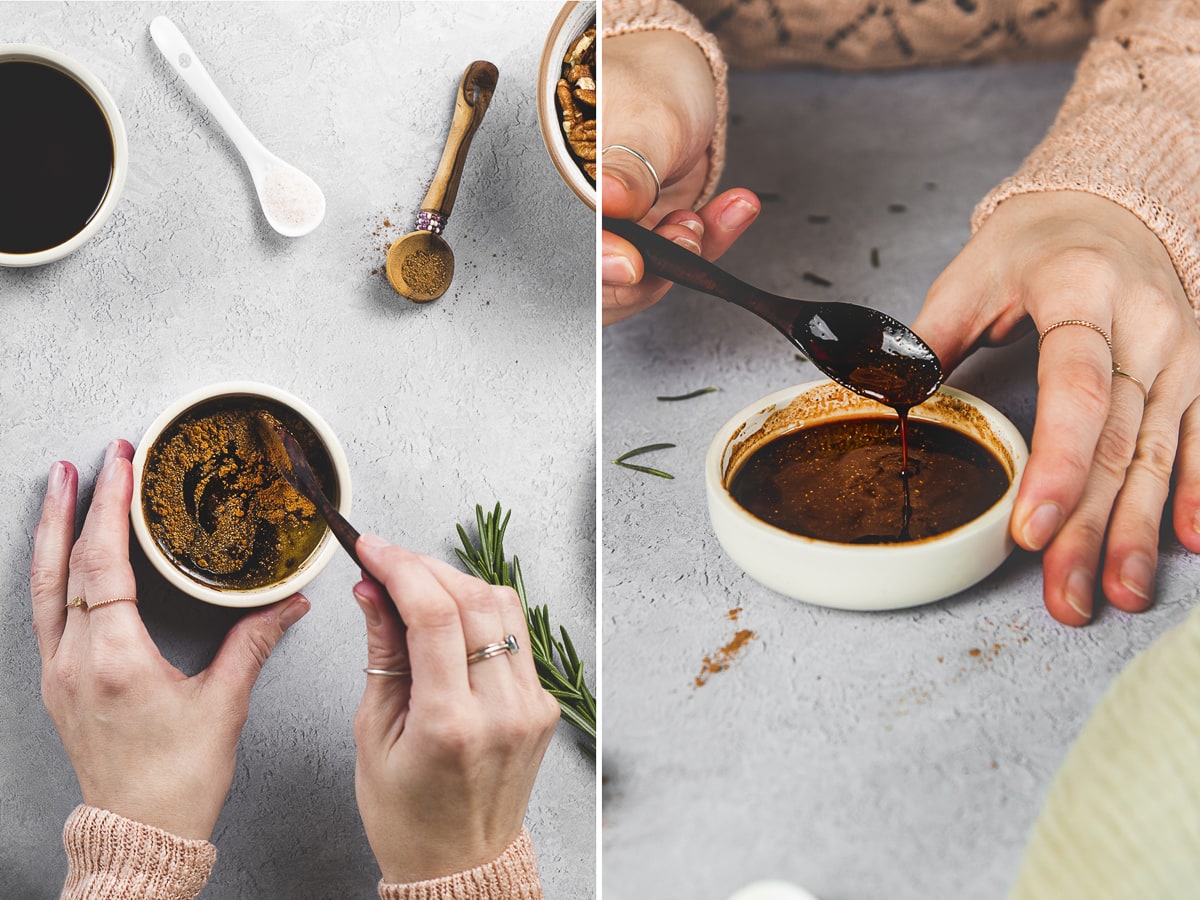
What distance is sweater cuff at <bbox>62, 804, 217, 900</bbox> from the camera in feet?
1.09

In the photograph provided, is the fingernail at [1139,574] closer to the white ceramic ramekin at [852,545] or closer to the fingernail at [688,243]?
the white ceramic ramekin at [852,545]

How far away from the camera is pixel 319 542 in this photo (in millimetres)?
370

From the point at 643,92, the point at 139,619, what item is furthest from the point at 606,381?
the point at 139,619

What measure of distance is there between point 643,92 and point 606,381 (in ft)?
0.39

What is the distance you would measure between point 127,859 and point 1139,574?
38cm

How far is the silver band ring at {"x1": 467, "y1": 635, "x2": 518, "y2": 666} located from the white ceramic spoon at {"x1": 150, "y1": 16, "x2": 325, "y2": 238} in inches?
8.2

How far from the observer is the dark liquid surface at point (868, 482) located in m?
0.23

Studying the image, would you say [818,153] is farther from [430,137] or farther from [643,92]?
[430,137]

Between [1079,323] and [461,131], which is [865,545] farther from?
[461,131]

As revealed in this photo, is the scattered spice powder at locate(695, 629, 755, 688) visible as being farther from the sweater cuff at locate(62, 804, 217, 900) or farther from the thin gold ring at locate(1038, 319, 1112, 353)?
the sweater cuff at locate(62, 804, 217, 900)

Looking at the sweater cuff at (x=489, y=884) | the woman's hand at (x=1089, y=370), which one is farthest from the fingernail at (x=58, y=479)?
the woman's hand at (x=1089, y=370)

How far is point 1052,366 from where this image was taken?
25cm

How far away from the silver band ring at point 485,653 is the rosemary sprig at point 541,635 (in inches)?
1.3

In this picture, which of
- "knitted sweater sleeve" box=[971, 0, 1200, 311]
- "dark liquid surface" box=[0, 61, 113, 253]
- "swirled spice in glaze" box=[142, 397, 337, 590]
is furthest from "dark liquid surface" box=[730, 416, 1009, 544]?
"dark liquid surface" box=[0, 61, 113, 253]
